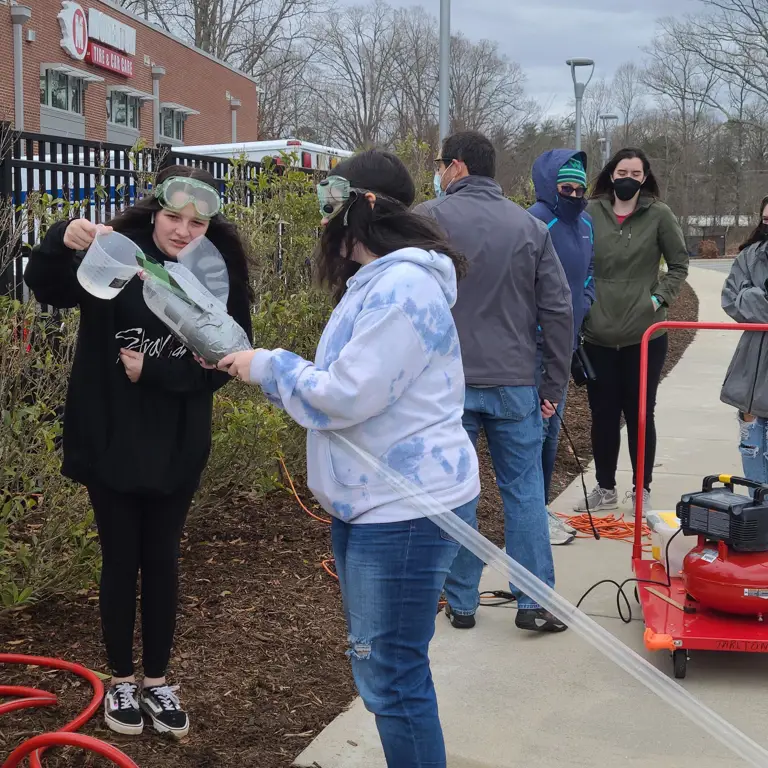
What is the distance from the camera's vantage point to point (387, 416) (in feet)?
7.91

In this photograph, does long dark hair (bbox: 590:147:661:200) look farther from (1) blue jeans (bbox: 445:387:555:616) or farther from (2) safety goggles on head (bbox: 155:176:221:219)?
(2) safety goggles on head (bbox: 155:176:221:219)

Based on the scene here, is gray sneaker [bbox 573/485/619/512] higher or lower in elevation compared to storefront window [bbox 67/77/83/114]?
lower

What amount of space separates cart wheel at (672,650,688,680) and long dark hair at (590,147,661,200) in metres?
2.90

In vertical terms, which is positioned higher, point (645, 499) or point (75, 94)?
point (75, 94)

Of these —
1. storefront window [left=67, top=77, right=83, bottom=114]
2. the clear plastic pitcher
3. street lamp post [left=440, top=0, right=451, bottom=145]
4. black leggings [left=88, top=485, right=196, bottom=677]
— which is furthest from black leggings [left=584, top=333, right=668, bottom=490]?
storefront window [left=67, top=77, right=83, bottom=114]

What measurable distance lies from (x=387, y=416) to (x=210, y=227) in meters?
1.12

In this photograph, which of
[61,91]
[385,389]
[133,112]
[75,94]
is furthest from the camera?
[133,112]

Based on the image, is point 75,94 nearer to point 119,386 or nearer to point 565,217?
point 565,217

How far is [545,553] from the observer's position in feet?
14.2

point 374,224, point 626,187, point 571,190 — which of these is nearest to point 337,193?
point 374,224

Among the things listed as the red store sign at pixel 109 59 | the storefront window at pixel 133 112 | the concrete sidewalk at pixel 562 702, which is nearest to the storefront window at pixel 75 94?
the red store sign at pixel 109 59

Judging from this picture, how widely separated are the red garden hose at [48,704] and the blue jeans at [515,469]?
1.56 m

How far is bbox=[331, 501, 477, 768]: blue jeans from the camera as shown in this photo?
246cm

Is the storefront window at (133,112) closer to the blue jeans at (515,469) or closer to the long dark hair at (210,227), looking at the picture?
the blue jeans at (515,469)
